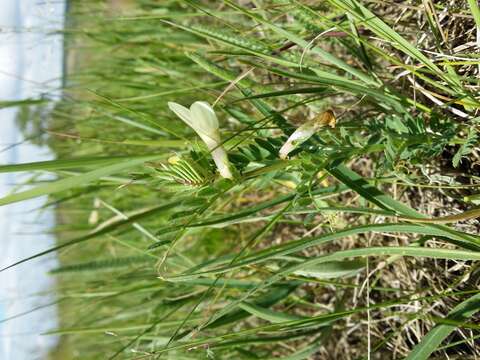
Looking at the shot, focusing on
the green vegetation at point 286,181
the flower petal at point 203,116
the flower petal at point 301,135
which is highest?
the flower petal at point 203,116

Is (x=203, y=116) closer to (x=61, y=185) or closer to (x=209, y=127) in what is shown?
(x=209, y=127)

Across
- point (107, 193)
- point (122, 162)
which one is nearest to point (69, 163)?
point (122, 162)

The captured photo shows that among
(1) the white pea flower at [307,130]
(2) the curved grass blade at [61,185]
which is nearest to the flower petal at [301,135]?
(1) the white pea flower at [307,130]

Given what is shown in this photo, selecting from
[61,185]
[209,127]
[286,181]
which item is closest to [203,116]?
[209,127]

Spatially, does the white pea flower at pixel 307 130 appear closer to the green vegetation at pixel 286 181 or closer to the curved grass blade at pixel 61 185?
the green vegetation at pixel 286 181

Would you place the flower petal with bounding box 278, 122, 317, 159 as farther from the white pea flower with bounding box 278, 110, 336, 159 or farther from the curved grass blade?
the curved grass blade
